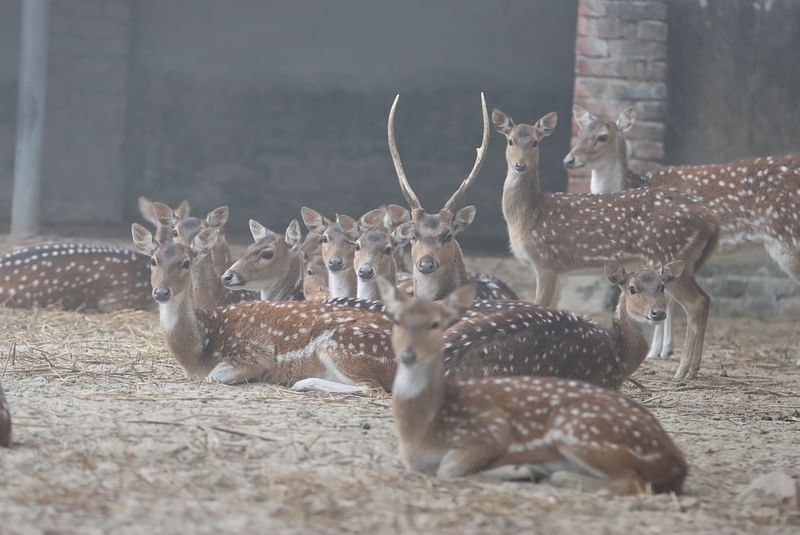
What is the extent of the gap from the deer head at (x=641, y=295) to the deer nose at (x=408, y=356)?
237 centimetres

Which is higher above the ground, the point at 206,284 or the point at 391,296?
the point at 391,296

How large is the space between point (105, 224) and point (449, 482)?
9211 millimetres

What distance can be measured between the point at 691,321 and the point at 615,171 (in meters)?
1.50

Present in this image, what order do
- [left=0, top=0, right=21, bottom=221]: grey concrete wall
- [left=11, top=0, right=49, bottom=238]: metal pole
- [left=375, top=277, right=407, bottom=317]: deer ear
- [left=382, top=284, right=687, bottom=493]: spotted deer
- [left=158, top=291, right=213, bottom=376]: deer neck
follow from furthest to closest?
1. [left=0, top=0, right=21, bottom=221]: grey concrete wall
2. [left=11, top=0, right=49, bottom=238]: metal pole
3. [left=158, top=291, right=213, bottom=376]: deer neck
4. [left=375, top=277, right=407, bottom=317]: deer ear
5. [left=382, top=284, right=687, bottom=493]: spotted deer

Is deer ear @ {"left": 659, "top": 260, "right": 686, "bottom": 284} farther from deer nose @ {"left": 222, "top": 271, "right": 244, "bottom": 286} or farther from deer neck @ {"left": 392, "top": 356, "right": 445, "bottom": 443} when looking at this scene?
deer neck @ {"left": 392, "top": 356, "right": 445, "bottom": 443}

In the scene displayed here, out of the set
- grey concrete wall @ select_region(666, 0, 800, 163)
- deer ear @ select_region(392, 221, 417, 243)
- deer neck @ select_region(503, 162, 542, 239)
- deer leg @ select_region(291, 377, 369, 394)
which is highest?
grey concrete wall @ select_region(666, 0, 800, 163)

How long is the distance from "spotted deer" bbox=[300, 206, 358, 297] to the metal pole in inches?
164

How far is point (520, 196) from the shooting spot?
26.6ft

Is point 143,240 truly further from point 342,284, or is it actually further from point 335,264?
point 342,284

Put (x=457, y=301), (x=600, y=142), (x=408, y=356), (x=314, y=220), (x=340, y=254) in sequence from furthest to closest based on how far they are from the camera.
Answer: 1. (x=600, y=142)
2. (x=314, y=220)
3. (x=340, y=254)
4. (x=457, y=301)
5. (x=408, y=356)

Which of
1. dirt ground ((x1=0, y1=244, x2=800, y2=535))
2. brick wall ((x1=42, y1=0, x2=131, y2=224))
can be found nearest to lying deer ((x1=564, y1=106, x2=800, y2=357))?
dirt ground ((x1=0, y1=244, x2=800, y2=535))

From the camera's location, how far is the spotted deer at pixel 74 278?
8.62 metres

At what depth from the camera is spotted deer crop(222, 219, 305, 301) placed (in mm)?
7461

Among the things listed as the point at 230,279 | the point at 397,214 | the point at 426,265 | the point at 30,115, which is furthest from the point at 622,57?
the point at 30,115
